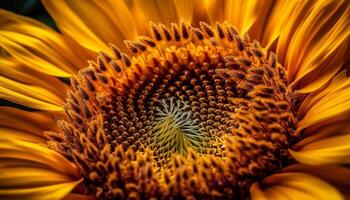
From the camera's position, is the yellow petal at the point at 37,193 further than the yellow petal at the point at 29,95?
No

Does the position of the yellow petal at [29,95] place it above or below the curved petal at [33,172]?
above

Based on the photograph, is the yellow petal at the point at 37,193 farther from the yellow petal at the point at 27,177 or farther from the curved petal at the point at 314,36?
the curved petal at the point at 314,36

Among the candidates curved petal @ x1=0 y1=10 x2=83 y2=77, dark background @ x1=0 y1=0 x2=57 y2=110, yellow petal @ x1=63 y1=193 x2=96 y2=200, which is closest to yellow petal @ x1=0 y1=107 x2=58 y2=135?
curved petal @ x1=0 y1=10 x2=83 y2=77

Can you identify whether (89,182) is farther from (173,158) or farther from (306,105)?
(306,105)

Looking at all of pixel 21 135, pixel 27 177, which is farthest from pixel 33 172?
pixel 21 135

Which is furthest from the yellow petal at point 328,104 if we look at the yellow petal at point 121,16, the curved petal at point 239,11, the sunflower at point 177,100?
the yellow petal at point 121,16

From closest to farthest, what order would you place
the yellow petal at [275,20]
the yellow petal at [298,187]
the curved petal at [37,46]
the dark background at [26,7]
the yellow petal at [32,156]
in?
the yellow petal at [298,187] < the yellow petal at [32,156] < the yellow petal at [275,20] < the curved petal at [37,46] < the dark background at [26,7]

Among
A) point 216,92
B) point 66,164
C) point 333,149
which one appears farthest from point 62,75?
point 333,149

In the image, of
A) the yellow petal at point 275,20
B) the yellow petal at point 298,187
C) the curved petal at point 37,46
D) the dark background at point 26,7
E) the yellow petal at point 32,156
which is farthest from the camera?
the dark background at point 26,7
